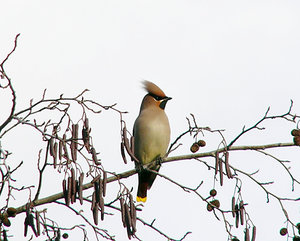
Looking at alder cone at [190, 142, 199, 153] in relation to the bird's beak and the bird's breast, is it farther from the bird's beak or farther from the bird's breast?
the bird's beak

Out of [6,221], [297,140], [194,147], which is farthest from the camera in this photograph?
[194,147]

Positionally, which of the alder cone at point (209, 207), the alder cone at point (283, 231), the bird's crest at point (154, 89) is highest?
the bird's crest at point (154, 89)

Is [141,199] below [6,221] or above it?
above

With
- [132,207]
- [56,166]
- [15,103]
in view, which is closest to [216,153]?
[132,207]

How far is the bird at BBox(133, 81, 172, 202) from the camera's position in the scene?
20.2 ft

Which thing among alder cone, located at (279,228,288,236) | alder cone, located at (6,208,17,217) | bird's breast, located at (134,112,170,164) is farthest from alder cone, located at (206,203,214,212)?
bird's breast, located at (134,112,170,164)

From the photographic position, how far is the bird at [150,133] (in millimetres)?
6172

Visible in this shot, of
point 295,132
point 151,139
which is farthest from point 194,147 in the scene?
point 151,139

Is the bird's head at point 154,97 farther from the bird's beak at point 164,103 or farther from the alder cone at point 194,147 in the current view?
the alder cone at point 194,147

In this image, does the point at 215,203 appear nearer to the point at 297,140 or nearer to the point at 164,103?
the point at 297,140

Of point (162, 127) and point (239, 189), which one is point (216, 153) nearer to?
point (239, 189)

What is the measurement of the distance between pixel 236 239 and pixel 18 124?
58.5 inches

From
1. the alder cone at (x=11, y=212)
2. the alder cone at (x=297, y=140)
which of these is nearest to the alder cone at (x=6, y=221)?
the alder cone at (x=11, y=212)

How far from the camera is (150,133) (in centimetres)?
620
